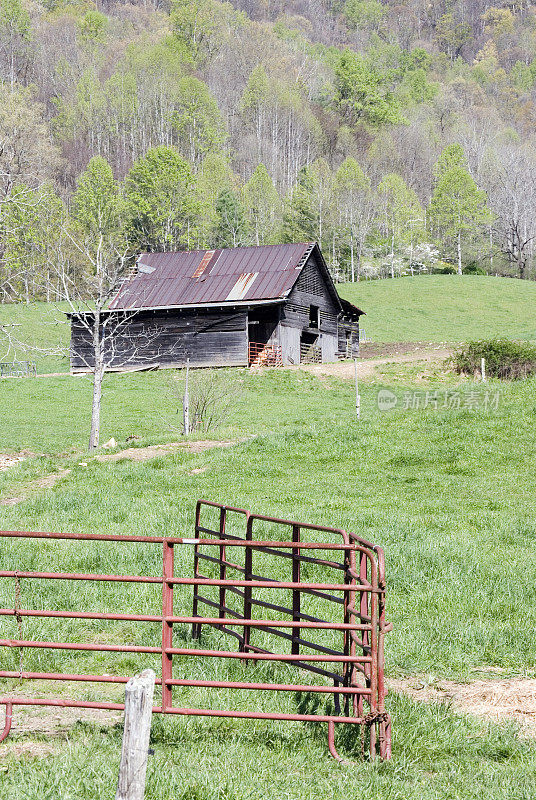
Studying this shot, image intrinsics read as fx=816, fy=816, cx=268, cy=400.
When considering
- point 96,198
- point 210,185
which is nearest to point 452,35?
point 210,185

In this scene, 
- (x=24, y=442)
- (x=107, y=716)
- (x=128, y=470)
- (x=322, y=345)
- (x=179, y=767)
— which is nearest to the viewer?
(x=179, y=767)

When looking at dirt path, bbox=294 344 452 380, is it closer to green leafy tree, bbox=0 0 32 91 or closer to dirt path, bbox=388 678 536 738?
dirt path, bbox=388 678 536 738

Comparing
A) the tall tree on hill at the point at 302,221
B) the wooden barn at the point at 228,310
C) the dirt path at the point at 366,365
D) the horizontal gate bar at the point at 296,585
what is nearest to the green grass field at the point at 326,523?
the horizontal gate bar at the point at 296,585

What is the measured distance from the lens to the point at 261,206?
89750 millimetres

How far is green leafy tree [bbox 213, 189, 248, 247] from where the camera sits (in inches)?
3339

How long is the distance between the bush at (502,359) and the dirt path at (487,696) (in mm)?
28751

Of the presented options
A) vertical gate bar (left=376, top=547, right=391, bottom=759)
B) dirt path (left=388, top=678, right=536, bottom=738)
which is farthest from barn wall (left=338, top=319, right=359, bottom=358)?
vertical gate bar (left=376, top=547, right=391, bottom=759)

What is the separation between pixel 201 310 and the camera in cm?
4616

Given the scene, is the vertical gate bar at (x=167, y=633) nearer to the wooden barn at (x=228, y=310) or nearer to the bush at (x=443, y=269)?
the wooden barn at (x=228, y=310)

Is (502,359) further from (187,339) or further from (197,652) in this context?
(197,652)

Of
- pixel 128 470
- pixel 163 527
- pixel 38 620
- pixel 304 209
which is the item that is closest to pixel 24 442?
pixel 128 470

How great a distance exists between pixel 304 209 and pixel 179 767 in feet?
285

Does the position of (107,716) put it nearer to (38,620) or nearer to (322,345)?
(38,620)

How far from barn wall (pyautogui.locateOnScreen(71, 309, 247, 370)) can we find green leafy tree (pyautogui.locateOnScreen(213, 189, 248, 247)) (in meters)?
39.4
